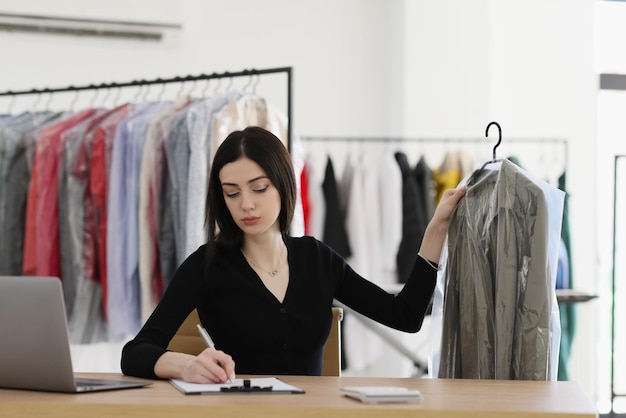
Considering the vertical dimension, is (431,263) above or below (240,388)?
above

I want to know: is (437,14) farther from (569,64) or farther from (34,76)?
(34,76)

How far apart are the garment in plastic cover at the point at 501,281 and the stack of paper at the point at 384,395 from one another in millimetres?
478

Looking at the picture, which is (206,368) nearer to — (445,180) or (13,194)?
(13,194)

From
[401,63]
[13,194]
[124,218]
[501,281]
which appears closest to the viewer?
[501,281]

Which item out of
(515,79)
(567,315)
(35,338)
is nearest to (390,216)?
(567,315)

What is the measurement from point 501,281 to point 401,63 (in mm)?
3259

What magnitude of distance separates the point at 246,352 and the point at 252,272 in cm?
18

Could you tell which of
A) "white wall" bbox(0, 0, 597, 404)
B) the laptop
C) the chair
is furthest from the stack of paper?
"white wall" bbox(0, 0, 597, 404)

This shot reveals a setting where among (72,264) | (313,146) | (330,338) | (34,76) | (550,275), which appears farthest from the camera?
(313,146)

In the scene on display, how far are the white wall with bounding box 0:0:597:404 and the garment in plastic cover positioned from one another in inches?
118

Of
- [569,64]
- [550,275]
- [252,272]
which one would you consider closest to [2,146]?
[252,272]

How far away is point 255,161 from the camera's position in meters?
1.92

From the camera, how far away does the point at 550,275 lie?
186 cm

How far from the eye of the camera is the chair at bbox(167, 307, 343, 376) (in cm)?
205
